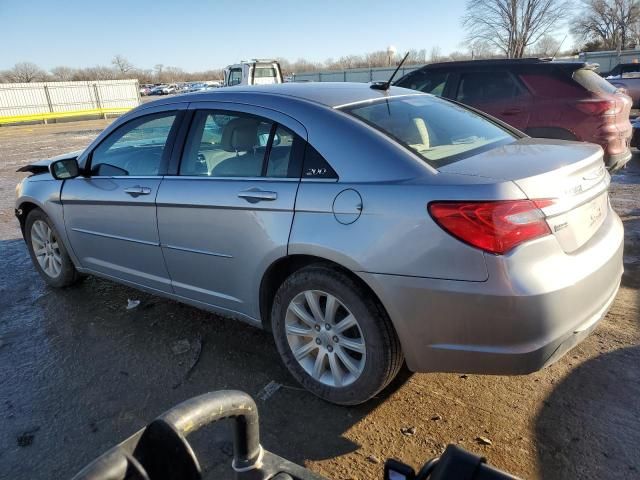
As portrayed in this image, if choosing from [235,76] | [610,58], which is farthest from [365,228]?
[610,58]

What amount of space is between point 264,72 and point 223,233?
18.7m

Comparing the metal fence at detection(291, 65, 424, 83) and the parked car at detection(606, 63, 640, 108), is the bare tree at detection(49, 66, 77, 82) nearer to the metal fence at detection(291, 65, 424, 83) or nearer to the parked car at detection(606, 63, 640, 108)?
the metal fence at detection(291, 65, 424, 83)

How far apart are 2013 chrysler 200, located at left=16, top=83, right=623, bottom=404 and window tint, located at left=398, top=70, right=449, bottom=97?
4236 millimetres

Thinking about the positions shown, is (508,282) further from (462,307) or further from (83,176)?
(83,176)

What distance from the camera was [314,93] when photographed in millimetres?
3125

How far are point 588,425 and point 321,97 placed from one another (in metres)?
2.26

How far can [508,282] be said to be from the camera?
7.03 ft

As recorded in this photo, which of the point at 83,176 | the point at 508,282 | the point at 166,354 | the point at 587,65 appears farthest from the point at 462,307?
the point at 587,65

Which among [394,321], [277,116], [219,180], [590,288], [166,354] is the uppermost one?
[277,116]

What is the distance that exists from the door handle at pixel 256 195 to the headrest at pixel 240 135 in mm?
351

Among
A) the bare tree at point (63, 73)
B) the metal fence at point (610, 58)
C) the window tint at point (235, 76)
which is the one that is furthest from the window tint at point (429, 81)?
the bare tree at point (63, 73)

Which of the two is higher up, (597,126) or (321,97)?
(321,97)

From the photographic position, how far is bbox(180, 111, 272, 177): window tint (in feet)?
10.00

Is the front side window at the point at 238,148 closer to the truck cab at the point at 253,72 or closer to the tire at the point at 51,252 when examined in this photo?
the tire at the point at 51,252
